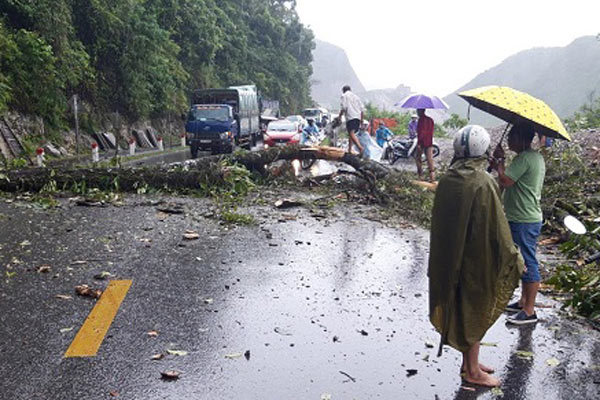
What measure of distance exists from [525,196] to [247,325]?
2664mm

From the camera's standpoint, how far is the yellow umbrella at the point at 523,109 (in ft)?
13.7

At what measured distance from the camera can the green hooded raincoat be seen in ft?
11.1

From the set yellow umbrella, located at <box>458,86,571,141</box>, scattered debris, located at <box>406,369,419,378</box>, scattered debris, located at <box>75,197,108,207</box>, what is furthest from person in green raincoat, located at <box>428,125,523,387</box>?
scattered debris, located at <box>75,197,108,207</box>

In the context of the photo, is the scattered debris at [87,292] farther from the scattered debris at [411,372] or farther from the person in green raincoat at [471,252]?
the person in green raincoat at [471,252]

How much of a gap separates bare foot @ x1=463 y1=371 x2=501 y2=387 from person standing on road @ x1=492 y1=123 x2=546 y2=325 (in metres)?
1.30

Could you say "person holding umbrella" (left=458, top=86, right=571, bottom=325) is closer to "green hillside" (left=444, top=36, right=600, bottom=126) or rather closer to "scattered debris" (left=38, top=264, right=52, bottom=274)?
"scattered debris" (left=38, top=264, right=52, bottom=274)

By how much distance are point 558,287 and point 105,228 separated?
5642 millimetres

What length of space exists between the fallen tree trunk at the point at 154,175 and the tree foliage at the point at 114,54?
814cm

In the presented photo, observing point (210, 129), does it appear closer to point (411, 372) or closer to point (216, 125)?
point (216, 125)

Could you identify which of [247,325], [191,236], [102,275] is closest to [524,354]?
[247,325]

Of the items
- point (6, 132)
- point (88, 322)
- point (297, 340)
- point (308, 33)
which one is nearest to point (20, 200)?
point (88, 322)

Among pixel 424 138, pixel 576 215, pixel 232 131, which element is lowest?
pixel 232 131

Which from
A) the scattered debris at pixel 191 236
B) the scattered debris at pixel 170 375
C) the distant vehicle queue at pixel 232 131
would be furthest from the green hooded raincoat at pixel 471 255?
the distant vehicle queue at pixel 232 131

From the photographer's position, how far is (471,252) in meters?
3.42
